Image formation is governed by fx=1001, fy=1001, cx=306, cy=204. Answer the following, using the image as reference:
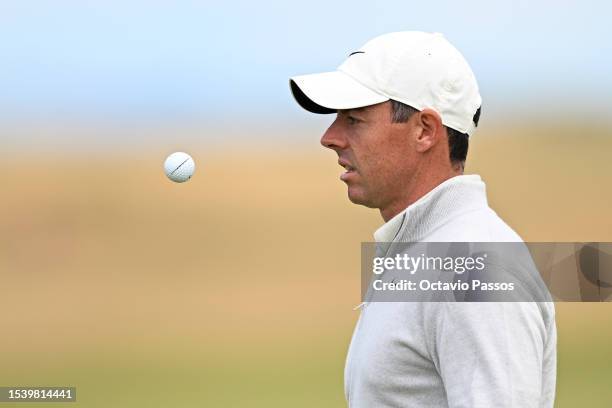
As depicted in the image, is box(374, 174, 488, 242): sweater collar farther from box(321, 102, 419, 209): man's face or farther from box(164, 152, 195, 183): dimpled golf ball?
box(164, 152, 195, 183): dimpled golf ball


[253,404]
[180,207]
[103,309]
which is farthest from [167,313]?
[253,404]

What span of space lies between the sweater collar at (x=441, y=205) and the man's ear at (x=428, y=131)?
0.10 m

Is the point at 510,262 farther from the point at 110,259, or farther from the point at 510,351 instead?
the point at 110,259

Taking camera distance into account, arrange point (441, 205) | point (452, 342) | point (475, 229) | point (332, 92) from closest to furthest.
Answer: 1. point (452, 342)
2. point (475, 229)
3. point (441, 205)
4. point (332, 92)

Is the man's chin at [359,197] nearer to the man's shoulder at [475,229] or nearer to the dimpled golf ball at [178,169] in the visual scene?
the man's shoulder at [475,229]

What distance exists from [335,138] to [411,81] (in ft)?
0.78

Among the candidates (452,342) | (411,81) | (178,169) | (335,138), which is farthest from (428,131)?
(178,169)

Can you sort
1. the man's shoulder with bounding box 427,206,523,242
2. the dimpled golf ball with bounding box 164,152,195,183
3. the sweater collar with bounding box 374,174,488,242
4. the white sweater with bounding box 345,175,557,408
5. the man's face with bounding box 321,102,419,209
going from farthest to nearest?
the dimpled golf ball with bounding box 164,152,195,183 → the man's face with bounding box 321,102,419,209 → the sweater collar with bounding box 374,174,488,242 → the man's shoulder with bounding box 427,206,523,242 → the white sweater with bounding box 345,175,557,408

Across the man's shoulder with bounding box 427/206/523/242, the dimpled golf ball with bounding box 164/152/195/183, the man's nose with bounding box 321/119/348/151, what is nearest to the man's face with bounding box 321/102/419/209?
the man's nose with bounding box 321/119/348/151

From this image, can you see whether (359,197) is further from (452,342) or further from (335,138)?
(452,342)

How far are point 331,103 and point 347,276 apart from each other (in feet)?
55.7

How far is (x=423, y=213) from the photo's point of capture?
236 centimetres

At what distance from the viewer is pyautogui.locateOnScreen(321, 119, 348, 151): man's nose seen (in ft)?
8.16

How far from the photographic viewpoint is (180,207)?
71.8 ft
